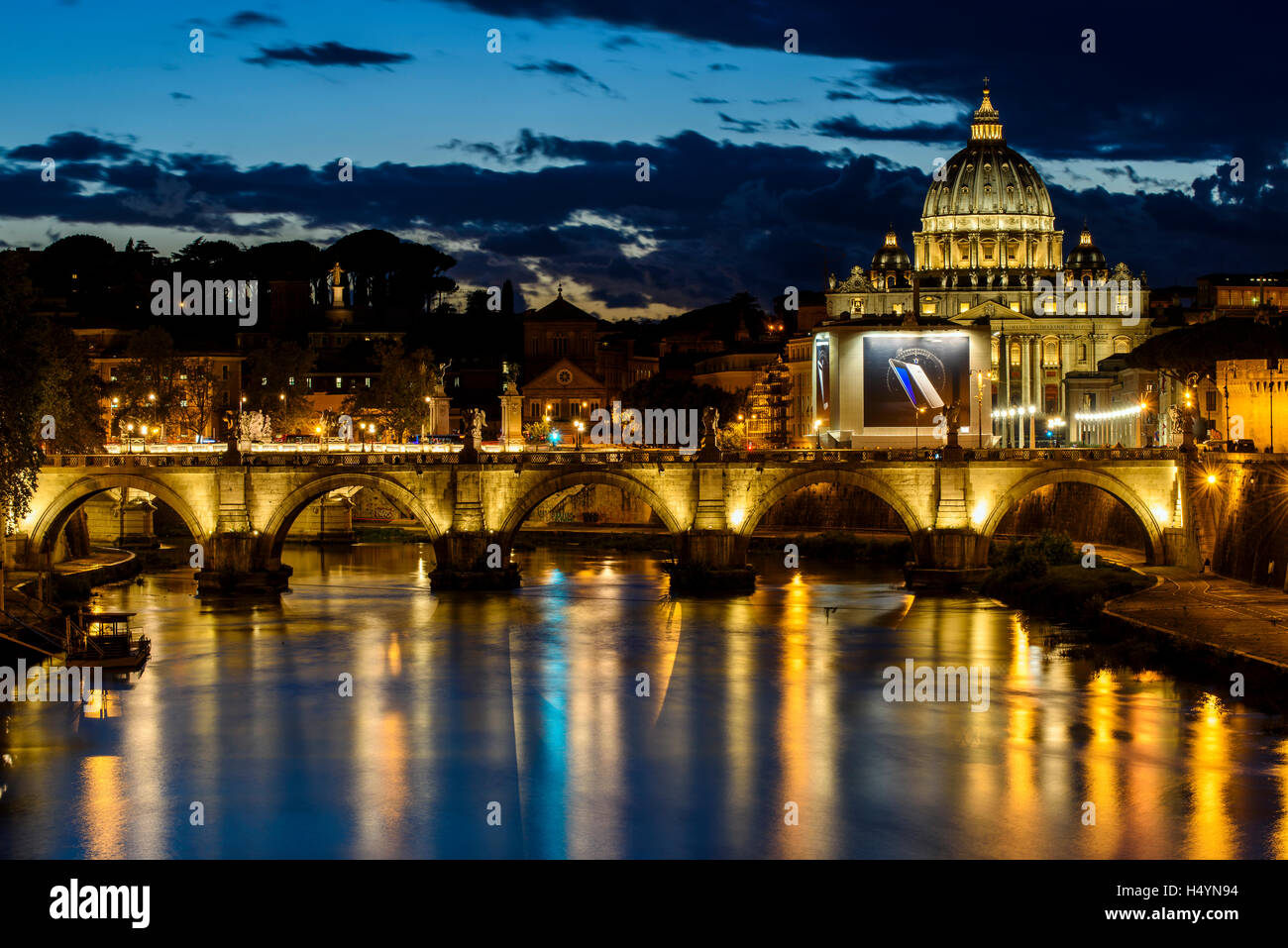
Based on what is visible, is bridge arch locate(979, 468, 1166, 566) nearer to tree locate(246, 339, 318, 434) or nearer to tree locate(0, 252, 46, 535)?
tree locate(0, 252, 46, 535)

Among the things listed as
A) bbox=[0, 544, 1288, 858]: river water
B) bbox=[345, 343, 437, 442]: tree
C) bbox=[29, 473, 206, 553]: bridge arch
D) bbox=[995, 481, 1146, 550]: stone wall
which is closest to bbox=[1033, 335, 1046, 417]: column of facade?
bbox=[345, 343, 437, 442]: tree

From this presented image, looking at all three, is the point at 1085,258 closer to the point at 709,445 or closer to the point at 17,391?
the point at 709,445

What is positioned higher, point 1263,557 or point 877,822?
point 1263,557

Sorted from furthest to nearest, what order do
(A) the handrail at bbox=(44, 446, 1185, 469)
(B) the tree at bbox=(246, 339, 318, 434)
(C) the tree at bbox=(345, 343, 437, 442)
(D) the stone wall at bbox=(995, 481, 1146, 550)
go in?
(B) the tree at bbox=(246, 339, 318, 434)
(C) the tree at bbox=(345, 343, 437, 442)
(D) the stone wall at bbox=(995, 481, 1146, 550)
(A) the handrail at bbox=(44, 446, 1185, 469)

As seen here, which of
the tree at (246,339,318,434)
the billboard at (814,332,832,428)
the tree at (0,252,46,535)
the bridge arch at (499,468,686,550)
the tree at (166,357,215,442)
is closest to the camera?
the tree at (0,252,46,535)
